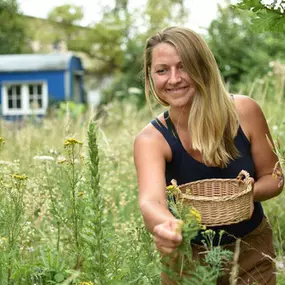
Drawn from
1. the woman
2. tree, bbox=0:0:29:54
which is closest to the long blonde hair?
the woman

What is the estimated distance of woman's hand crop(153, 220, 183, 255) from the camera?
1777 millimetres

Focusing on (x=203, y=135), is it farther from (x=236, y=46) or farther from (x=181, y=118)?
(x=236, y=46)

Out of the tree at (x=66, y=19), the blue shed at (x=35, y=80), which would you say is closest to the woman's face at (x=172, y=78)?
the blue shed at (x=35, y=80)

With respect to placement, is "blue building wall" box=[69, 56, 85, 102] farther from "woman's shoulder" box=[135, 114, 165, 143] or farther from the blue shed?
"woman's shoulder" box=[135, 114, 165, 143]

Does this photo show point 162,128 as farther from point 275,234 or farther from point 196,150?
point 275,234

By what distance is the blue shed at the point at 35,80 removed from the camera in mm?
24094

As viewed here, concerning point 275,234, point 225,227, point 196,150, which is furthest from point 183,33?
point 275,234

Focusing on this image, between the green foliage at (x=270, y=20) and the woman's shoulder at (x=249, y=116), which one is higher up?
the green foliage at (x=270, y=20)

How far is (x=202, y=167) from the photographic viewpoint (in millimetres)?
2807

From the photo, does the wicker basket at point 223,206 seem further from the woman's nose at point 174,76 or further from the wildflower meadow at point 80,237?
the woman's nose at point 174,76

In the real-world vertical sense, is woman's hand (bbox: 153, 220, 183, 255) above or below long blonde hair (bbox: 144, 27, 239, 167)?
below

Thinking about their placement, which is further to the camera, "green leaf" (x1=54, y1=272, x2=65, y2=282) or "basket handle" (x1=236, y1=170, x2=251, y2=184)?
"green leaf" (x1=54, y1=272, x2=65, y2=282)

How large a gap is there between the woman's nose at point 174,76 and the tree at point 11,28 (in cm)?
3102

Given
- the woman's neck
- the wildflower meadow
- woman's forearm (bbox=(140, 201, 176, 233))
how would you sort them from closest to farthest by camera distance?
the wildflower meadow → woman's forearm (bbox=(140, 201, 176, 233)) → the woman's neck
